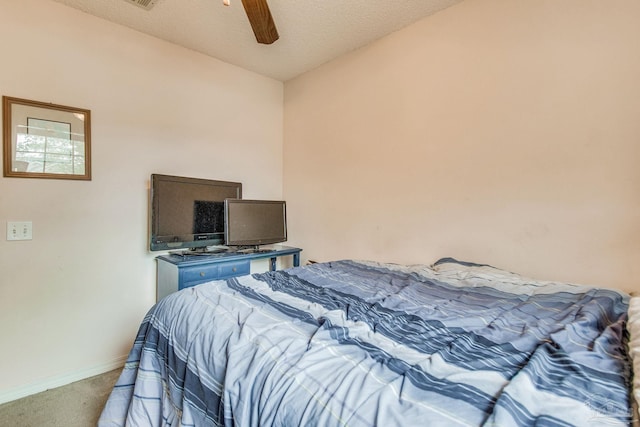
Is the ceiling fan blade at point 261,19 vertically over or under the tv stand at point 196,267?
over

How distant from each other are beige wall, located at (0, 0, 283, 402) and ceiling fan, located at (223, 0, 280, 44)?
1191 mm

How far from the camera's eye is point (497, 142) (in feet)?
6.07

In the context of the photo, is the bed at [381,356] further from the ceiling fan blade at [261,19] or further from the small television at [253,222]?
the ceiling fan blade at [261,19]

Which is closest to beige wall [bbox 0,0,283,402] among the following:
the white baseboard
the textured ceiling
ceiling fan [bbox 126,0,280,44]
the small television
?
the white baseboard

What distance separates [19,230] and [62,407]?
108cm

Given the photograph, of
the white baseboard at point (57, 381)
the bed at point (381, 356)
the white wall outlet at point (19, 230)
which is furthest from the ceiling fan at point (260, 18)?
the white baseboard at point (57, 381)

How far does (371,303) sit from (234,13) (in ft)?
6.78

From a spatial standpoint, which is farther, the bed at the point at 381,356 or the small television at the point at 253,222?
the small television at the point at 253,222

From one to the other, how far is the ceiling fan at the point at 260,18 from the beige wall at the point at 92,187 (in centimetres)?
119

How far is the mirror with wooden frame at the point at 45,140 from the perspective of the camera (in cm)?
186

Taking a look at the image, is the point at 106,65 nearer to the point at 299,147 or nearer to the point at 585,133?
the point at 299,147

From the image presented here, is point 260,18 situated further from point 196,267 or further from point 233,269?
point 233,269

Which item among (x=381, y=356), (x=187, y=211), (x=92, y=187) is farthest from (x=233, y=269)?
(x=381, y=356)

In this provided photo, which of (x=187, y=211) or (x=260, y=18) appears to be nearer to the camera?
(x=260, y=18)
